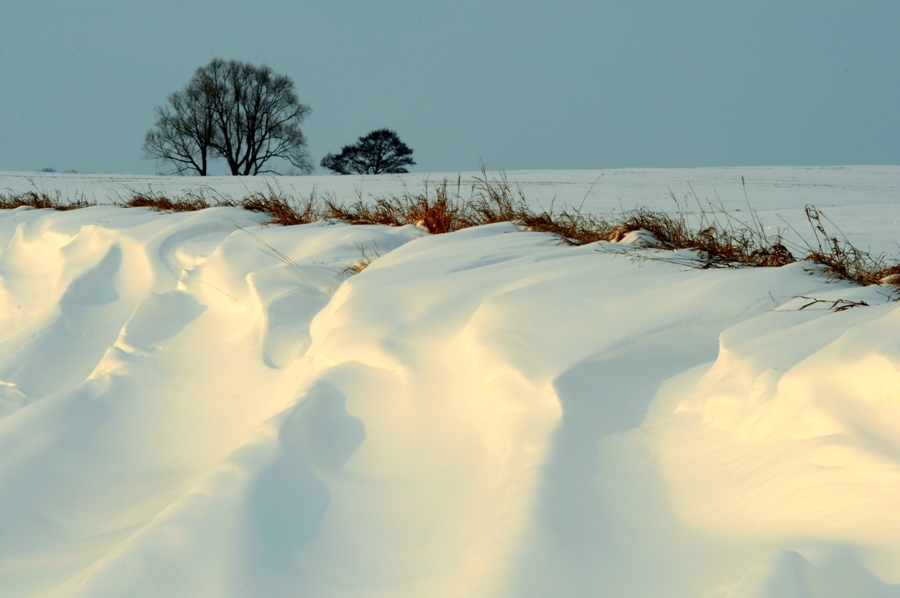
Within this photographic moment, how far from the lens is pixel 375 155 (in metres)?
32.8

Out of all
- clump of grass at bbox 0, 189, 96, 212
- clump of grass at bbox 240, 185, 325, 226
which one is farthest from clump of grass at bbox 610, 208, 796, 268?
clump of grass at bbox 0, 189, 96, 212

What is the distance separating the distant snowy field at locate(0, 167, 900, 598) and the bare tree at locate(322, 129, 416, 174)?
29.4m

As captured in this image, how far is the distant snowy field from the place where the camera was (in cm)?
144

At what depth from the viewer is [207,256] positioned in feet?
15.8

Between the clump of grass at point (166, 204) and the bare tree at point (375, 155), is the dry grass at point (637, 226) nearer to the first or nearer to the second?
the clump of grass at point (166, 204)

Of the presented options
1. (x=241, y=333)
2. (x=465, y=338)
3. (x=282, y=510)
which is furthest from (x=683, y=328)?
(x=241, y=333)

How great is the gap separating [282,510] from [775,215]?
14.8 feet

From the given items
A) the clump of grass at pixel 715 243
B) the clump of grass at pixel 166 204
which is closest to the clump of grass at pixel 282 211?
the clump of grass at pixel 166 204

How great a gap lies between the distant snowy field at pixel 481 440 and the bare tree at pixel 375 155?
29.4 meters

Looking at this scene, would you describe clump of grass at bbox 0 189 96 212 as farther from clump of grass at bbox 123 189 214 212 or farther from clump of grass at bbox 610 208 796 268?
clump of grass at bbox 610 208 796 268

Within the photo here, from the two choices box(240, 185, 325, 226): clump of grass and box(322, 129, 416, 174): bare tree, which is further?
box(322, 129, 416, 174): bare tree

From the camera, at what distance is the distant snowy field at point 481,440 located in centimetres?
144

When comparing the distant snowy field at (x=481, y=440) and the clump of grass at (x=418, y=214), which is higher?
the clump of grass at (x=418, y=214)

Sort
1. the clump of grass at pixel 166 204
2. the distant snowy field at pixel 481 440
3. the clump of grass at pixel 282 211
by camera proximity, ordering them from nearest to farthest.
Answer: the distant snowy field at pixel 481 440 → the clump of grass at pixel 282 211 → the clump of grass at pixel 166 204
